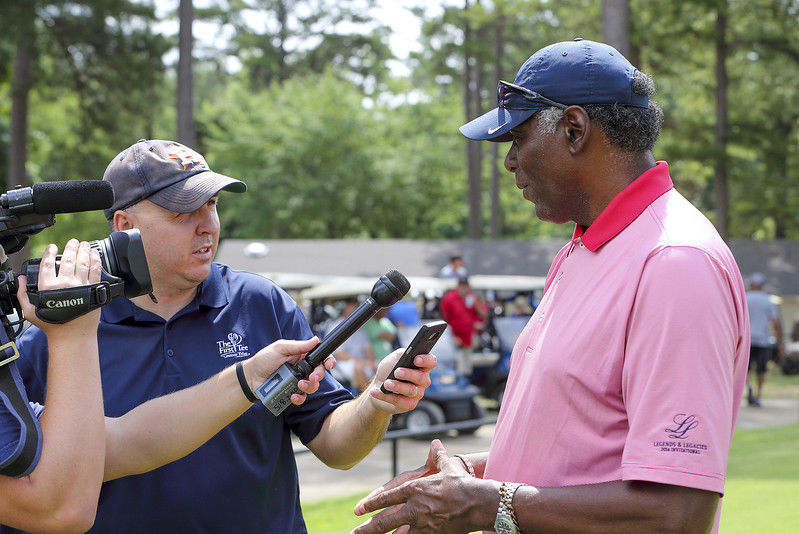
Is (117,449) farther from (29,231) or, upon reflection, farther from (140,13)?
(140,13)

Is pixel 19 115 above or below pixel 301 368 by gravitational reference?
above

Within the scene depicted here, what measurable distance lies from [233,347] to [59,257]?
872 mm

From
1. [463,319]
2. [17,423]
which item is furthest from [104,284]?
[463,319]

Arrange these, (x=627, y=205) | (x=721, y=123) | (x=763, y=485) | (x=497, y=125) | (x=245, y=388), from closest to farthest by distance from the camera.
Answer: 1. (x=627, y=205)
2. (x=497, y=125)
3. (x=245, y=388)
4. (x=763, y=485)
5. (x=721, y=123)

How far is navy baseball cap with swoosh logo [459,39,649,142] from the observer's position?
2.33 m

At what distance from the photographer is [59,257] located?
2230 millimetres

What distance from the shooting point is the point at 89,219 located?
36.9 metres

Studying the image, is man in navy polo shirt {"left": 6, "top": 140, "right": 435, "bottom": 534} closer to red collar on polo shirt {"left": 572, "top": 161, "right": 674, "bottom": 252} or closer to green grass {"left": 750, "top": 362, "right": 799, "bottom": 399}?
red collar on polo shirt {"left": 572, "top": 161, "right": 674, "bottom": 252}

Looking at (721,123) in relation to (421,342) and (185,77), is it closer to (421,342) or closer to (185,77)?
(185,77)

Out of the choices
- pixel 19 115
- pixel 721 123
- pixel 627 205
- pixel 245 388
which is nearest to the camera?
pixel 627 205

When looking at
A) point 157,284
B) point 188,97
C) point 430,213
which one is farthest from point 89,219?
point 157,284

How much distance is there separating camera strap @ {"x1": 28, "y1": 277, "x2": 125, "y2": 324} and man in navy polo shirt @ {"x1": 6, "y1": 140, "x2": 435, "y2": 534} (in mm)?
624

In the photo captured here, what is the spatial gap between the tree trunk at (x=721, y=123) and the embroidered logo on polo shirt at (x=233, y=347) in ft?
76.1

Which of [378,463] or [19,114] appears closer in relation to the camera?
[378,463]
